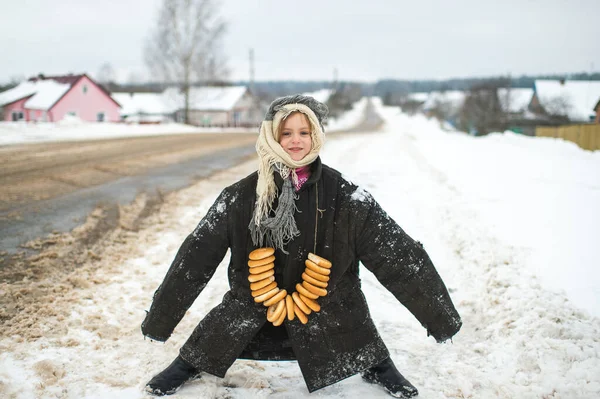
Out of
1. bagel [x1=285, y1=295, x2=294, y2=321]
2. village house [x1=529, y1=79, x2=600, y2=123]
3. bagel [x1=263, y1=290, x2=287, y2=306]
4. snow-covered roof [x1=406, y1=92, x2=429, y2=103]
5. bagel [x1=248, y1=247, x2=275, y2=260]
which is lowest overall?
bagel [x1=285, y1=295, x2=294, y2=321]

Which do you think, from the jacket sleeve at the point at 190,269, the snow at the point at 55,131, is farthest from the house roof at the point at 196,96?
the jacket sleeve at the point at 190,269

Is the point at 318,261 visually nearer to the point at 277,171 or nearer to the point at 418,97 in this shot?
the point at 277,171

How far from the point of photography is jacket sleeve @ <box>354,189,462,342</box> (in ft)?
8.35

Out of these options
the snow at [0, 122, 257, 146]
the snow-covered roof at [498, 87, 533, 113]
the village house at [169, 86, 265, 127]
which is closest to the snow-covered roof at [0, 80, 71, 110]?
the village house at [169, 86, 265, 127]

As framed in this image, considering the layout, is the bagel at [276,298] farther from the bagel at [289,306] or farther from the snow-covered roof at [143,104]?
the snow-covered roof at [143,104]

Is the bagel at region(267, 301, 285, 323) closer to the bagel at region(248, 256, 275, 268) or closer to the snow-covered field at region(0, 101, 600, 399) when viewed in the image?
the bagel at region(248, 256, 275, 268)

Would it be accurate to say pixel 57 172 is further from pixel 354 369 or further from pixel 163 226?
pixel 354 369

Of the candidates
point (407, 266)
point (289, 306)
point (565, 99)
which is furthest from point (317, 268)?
point (565, 99)

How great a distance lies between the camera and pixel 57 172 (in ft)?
29.9

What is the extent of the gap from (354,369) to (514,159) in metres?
11.3

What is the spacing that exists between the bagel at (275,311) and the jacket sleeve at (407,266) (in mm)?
526

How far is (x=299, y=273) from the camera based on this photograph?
2.54 metres

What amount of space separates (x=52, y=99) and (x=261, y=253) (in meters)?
38.9

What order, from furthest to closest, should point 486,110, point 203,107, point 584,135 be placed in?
point 203,107 < point 486,110 < point 584,135
